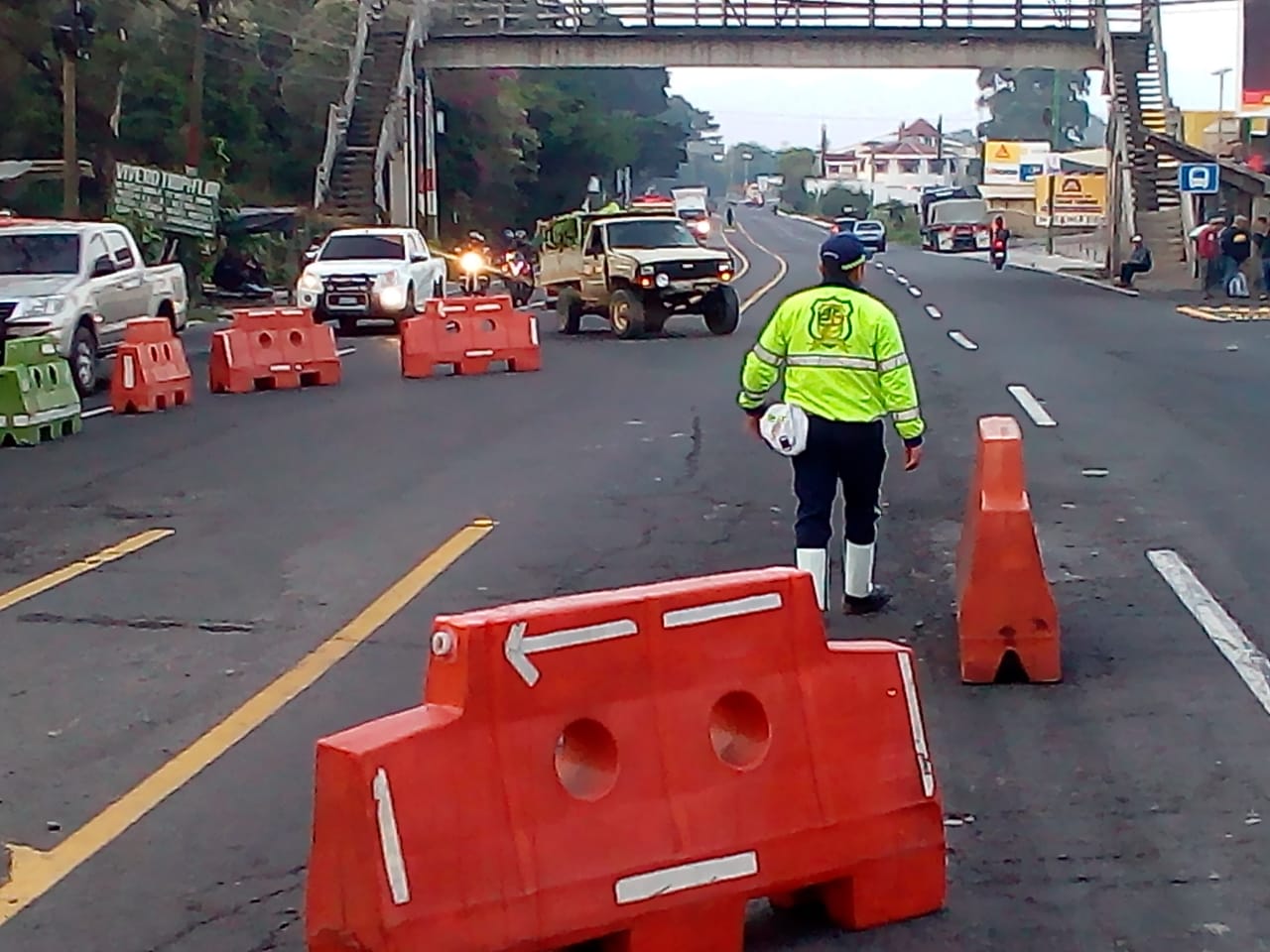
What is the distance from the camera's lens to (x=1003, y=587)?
812 centimetres

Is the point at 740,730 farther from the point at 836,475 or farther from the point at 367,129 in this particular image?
the point at 367,129

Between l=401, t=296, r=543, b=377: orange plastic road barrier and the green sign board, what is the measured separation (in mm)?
13141

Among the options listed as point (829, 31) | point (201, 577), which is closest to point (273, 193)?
point (829, 31)

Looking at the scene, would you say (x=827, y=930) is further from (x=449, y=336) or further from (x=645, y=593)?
(x=449, y=336)

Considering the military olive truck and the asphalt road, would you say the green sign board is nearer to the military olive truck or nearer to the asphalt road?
the military olive truck

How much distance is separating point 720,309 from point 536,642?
2561cm

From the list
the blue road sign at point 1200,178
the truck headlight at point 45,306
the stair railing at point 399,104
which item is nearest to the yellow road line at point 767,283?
the blue road sign at point 1200,178

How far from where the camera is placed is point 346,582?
1034 cm

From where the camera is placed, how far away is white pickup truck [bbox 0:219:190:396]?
20109 millimetres

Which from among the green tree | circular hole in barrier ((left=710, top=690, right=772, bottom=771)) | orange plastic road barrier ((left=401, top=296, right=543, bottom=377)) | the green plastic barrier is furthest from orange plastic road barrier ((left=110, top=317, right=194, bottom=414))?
the green tree

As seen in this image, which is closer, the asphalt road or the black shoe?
the asphalt road

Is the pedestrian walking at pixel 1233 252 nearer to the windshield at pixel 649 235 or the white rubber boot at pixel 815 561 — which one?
the windshield at pixel 649 235

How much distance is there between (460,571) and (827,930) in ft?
18.0

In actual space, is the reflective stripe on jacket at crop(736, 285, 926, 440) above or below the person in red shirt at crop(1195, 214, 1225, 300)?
above
